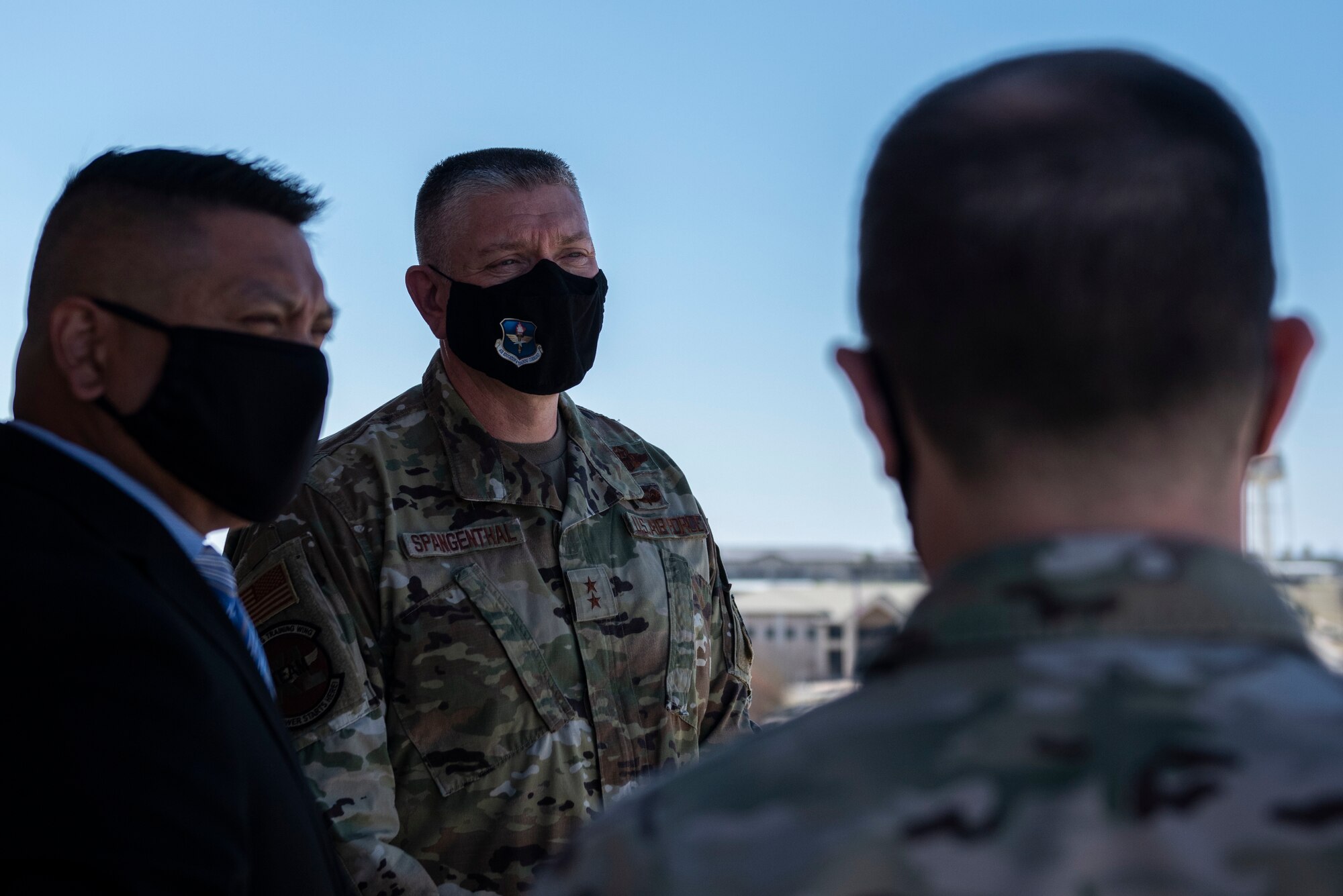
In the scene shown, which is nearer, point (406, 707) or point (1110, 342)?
point (1110, 342)

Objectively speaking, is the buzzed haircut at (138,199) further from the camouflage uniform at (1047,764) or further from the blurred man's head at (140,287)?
the camouflage uniform at (1047,764)

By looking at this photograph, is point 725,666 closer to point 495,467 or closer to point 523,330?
point 495,467

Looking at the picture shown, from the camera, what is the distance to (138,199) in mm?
1838

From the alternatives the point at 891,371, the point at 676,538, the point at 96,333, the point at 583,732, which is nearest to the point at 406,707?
the point at 583,732

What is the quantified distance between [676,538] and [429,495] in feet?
2.13

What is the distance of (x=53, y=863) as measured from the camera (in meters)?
1.40

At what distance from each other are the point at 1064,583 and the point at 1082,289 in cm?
20

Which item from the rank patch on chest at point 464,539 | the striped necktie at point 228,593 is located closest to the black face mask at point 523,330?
the rank patch on chest at point 464,539

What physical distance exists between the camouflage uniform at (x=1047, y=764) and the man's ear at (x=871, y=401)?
152mm

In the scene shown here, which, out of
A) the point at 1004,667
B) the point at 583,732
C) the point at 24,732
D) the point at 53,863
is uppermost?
the point at 1004,667

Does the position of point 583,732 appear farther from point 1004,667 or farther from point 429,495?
point 1004,667

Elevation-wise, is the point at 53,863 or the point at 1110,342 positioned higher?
the point at 1110,342

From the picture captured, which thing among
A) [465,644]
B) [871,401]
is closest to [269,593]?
[465,644]

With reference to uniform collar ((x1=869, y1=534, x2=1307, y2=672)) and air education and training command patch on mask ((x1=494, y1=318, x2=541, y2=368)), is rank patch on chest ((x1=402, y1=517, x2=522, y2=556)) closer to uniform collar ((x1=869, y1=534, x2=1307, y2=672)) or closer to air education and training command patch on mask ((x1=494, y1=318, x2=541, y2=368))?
air education and training command patch on mask ((x1=494, y1=318, x2=541, y2=368))
